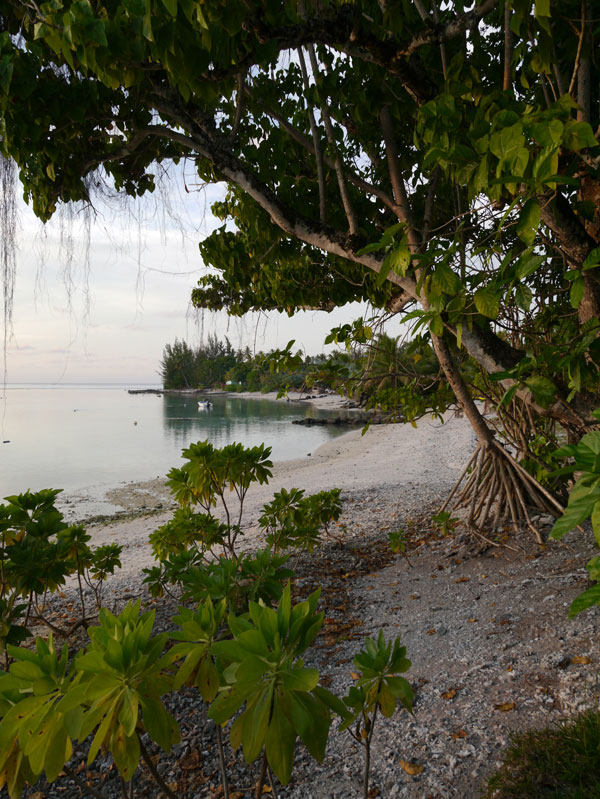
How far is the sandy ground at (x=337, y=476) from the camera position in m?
7.92

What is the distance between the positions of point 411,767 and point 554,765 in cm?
52

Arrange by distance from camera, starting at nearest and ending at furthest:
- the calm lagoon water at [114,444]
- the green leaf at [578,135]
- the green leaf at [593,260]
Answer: the green leaf at [578,135] → the green leaf at [593,260] → the calm lagoon water at [114,444]

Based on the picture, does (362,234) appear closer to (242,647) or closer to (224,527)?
(224,527)

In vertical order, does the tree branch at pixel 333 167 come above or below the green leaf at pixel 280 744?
above

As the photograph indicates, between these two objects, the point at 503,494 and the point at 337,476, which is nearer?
the point at 503,494

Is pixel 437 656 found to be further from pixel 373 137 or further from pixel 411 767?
pixel 373 137

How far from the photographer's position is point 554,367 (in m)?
1.69

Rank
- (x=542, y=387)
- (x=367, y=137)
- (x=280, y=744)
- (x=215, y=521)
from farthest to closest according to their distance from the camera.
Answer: (x=367, y=137), (x=215, y=521), (x=542, y=387), (x=280, y=744)

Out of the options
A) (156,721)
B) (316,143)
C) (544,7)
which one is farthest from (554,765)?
(316,143)

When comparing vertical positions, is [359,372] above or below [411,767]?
above

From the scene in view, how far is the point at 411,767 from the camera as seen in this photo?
1770 millimetres

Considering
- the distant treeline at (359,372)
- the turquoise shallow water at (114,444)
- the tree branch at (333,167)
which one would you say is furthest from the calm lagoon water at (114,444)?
the tree branch at (333,167)

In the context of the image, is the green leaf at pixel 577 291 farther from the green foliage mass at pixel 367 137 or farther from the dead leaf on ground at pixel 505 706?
the dead leaf on ground at pixel 505 706

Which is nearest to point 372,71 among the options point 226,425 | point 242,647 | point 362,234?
point 362,234
